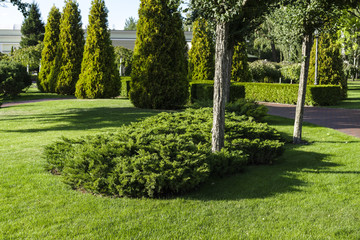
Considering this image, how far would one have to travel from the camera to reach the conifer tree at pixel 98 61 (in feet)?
57.0

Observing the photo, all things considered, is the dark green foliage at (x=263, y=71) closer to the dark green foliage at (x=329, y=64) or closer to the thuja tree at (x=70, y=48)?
the dark green foliage at (x=329, y=64)

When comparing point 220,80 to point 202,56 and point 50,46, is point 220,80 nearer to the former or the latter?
point 202,56

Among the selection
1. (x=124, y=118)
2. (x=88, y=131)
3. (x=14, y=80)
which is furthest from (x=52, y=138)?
(x=14, y=80)

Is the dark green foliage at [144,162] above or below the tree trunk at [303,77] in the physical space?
below

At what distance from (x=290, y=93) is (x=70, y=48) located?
13.2 metres

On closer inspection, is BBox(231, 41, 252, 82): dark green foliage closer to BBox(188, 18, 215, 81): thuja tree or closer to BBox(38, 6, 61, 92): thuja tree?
BBox(188, 18, 215, 81): thuja tree

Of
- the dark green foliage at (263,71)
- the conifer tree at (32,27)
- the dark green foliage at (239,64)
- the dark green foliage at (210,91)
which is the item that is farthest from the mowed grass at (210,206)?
the conifer tree at (32,27)

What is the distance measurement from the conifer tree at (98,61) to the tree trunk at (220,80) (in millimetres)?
12266

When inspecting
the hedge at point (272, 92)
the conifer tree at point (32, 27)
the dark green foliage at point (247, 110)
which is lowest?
the dark green foliage at point (247, 110)

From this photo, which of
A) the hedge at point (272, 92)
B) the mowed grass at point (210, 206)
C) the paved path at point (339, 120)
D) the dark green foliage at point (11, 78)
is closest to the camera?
the mowed grass at point (210, 206)

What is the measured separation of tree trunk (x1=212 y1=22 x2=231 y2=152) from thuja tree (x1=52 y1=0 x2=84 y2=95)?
1699cm

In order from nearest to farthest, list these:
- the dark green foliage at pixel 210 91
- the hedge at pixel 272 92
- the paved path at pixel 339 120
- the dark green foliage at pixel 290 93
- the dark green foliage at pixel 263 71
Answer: the paved path at pixel 339 120
the dark green foliage at pixel 210 91
the hedge at pixel 272 92
the dark green foliage at pixel 290 93
the dark green foliage at pixel 263 71

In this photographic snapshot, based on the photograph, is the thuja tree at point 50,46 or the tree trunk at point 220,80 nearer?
the tree trunk at point 220,80

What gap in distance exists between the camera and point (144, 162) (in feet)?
15.9
